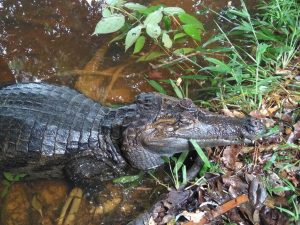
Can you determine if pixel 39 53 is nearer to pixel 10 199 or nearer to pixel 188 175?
pixel 10 199

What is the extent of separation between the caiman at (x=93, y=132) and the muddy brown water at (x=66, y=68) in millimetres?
207

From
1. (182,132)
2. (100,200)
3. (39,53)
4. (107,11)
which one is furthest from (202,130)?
(39,53)

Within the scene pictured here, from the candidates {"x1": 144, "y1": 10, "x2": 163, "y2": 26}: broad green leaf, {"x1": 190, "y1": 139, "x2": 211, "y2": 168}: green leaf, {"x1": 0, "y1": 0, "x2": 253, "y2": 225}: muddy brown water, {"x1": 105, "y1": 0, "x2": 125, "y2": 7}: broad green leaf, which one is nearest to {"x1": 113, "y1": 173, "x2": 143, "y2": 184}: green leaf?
{"x1": 0, "y1": 0, "x2": 253, "y2": 225}: muddy brown water

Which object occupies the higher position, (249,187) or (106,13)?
(106,13)

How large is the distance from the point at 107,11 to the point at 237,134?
178 centimetres

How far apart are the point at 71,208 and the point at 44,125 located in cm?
78

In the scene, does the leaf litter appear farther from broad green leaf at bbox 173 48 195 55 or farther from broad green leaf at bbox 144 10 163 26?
broad green leaf at bbox 144 10 163 26

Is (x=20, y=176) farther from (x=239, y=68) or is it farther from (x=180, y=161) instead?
(x=239, y=68)

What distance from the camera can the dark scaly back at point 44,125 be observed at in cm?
363

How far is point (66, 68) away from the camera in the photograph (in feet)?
15.0

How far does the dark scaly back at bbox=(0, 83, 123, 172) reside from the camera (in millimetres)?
3635

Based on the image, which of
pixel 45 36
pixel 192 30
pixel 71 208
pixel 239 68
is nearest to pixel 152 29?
pixel 192 30

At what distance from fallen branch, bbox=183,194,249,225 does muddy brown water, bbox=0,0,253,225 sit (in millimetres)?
601

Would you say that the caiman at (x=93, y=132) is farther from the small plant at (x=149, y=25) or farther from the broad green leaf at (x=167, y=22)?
the broad green leaf at (x=167, y=22)
